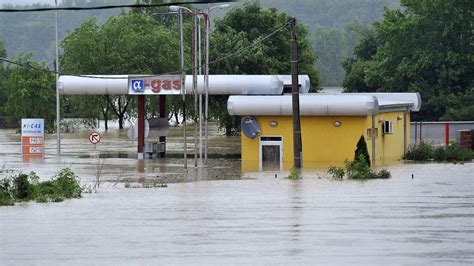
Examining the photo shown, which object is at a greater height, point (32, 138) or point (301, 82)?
point (301, 82)

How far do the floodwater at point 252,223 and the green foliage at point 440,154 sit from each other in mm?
12914

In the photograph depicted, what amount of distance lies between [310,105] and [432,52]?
41611 mm

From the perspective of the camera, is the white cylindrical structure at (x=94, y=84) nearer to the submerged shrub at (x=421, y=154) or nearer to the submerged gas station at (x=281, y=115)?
the submerged gas station at (x=281, y=115)

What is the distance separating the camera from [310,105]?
190 ft

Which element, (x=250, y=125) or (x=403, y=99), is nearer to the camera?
(x=250, y=125)

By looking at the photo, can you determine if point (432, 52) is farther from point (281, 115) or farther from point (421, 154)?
point (281, 115)

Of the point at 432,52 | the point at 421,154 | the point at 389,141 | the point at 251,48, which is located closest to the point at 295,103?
the point at 421,154

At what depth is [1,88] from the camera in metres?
137

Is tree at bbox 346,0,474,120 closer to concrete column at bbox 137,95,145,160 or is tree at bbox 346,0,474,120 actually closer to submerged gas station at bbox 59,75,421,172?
submerged gas station at bbox 59,75,421,172

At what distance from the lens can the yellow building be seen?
2272 inches

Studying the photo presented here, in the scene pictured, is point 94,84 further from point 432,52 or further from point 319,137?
point 432,52

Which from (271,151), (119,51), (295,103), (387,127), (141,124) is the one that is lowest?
(271,151)

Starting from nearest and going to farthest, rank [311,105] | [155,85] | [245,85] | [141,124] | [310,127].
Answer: [311,105] < [310,127] < [245,85] < [155,85] < [141,124]

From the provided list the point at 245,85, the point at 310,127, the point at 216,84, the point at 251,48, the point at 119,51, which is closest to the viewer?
the point at 310,127
